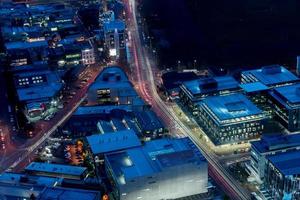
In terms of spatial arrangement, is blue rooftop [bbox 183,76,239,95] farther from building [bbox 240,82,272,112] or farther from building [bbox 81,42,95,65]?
building [bbox 81,42,95,65]

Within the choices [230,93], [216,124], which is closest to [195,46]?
[230,93]

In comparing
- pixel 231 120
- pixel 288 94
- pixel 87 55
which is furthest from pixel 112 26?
pixel 288 94

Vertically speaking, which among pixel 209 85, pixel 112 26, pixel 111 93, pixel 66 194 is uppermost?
pixel 112 26

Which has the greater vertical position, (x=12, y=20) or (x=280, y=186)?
(x=12, y=20)

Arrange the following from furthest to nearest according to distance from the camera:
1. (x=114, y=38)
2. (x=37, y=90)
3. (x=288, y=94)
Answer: (x=114, y=38) < (x=37, y=90) < (x=288, y=94)

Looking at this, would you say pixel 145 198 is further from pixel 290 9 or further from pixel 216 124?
pixel 290 9

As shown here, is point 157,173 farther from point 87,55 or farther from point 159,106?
point 87,55
